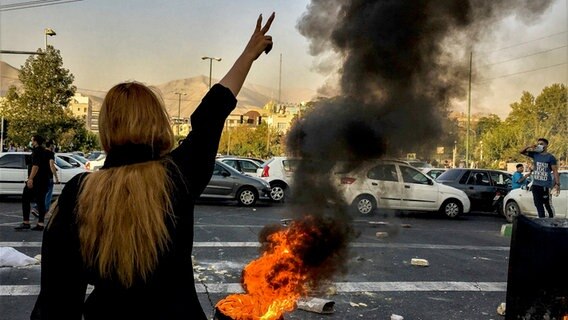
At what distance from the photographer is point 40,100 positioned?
28.7 metres

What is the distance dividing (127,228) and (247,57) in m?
0.91

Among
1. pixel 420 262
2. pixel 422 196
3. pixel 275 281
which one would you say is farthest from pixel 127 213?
pixel 422 196

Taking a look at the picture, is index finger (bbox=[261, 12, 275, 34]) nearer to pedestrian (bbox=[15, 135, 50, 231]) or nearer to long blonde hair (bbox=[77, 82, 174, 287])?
long blonde hair (bbox=[77, 82, 174, 287])

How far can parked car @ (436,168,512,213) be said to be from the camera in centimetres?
1557

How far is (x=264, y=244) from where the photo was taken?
194 inches

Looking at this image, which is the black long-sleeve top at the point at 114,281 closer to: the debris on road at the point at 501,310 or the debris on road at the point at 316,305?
the debris on road at the point at 316,305

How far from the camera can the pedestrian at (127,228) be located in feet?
5.06

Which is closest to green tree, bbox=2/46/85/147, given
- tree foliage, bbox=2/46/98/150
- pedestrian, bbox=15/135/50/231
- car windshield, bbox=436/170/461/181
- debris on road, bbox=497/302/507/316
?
tree foliage, bbox=2/46/98/150

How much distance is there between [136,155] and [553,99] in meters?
21.0

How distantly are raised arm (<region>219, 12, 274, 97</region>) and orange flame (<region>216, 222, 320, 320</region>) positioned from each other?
7.31 ft

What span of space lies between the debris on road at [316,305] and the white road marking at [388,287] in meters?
0.77

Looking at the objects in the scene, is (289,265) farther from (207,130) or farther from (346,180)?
(207,130)

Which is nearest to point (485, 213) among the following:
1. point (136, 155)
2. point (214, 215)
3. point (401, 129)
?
point (214, 215)

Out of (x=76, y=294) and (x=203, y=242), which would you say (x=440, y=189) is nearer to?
(x=203, y=242)
